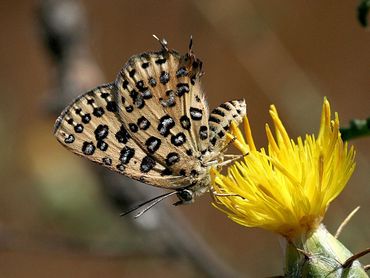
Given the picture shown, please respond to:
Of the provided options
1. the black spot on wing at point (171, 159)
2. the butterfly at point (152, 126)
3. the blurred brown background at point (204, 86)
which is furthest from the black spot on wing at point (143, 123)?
the blurred brown background at point (204, 86)

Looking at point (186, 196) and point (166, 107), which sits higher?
point (166, 107)

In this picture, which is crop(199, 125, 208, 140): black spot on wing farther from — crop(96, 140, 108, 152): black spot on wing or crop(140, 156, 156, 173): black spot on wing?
crop(96, 140, 108, 152): black spot on wing

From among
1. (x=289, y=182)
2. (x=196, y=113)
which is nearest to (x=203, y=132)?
(x=196, y=113)

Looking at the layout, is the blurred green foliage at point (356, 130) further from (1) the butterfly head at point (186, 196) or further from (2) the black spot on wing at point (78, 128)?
(2) the black spot on wing at point (78, 128)

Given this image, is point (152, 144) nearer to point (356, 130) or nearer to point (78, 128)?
point (78, 128)

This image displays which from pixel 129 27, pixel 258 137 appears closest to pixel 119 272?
pixel 258 137

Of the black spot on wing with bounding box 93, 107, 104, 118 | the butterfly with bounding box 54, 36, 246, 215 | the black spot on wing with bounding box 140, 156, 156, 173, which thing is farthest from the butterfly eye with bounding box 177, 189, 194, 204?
the black spot on wing with bounding box 93, 107, 104, 118

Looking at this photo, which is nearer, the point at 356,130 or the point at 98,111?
the point at 356,130

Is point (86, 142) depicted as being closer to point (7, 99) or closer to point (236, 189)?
point (236, 189)
